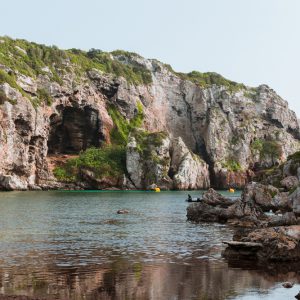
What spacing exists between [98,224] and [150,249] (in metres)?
24.5

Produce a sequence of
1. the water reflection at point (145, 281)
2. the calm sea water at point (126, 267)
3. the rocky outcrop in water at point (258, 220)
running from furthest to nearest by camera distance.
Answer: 1. the rocky outcrop in water at point (258, 220)
2. the calm sea water at point (126, 267)
3. the water reflection at point (145, 281)

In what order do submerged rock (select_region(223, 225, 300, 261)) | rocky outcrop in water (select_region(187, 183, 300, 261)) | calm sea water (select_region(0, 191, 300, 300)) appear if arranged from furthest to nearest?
rocky outcrop in water (select_region(187, 183, 300, 261)) → submerged rock (select_region(223, 225, 300, 261)) → calm sea water (select_region(0, 191, 300, 300))

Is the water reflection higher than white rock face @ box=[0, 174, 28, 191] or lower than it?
lower

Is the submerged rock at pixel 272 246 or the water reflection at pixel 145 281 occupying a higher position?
the submerged rock at pixel 272 246

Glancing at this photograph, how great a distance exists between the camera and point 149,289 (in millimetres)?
27969

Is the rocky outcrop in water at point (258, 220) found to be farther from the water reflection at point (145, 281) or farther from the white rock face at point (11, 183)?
the white rock face at point (11, 183)

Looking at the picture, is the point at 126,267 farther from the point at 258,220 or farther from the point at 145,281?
the point at 258,220

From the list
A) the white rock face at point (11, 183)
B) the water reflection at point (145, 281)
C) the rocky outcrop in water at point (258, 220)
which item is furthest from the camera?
the white rock face at point (11, 183)

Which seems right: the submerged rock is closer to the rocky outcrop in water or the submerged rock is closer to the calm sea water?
the rocky outcrop in water

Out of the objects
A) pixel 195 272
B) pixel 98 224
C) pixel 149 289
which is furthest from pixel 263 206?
pixel 149 289

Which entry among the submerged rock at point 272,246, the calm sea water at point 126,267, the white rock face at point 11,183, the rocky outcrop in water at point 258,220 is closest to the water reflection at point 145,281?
the calm sea water at point 126,267

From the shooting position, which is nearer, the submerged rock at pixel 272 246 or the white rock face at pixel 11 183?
the submerged rock at pixel 272 246

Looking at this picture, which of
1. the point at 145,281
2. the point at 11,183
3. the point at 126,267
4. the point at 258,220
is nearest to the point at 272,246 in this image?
the point at 126,267

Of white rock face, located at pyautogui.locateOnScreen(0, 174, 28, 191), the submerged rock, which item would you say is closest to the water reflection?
the submerged rock
